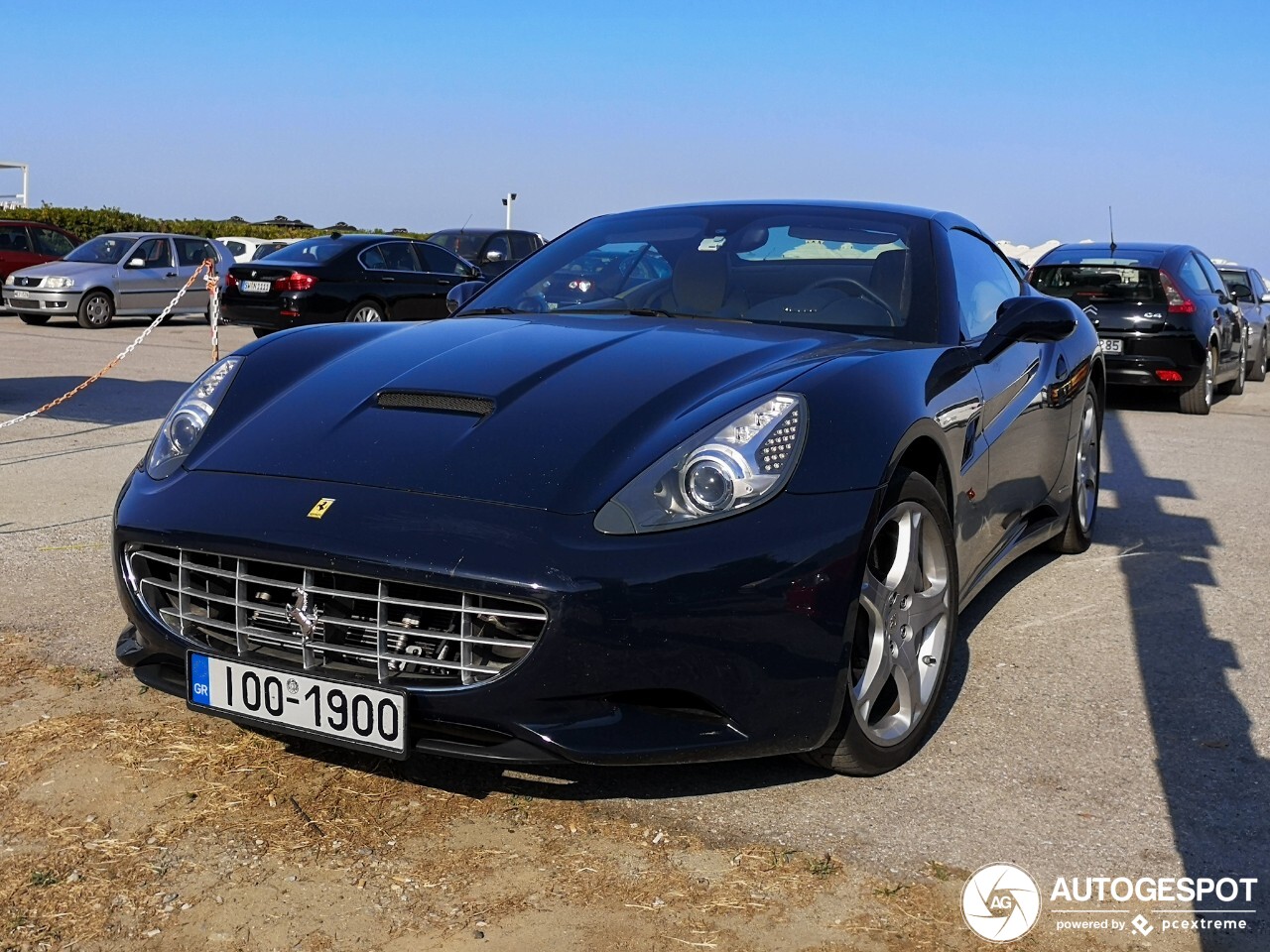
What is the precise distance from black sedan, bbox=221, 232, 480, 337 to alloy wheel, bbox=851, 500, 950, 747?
12.4 meters

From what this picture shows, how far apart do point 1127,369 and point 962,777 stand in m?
9.61

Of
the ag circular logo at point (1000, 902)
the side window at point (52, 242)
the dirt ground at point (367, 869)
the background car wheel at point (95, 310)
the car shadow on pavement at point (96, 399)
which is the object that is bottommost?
the ag circular logo at point (1000, 902)

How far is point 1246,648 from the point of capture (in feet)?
15.0

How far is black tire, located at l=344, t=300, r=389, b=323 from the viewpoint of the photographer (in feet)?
52.2

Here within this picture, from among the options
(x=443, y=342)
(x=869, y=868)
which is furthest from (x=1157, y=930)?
(x=443, y=342)

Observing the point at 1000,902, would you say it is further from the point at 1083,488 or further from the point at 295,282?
the point at 295,282

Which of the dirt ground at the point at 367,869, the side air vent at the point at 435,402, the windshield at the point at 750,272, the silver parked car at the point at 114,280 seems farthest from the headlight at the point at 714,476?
the silver parked car at the point at 114,280

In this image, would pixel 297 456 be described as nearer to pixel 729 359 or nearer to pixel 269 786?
pixel 269 786

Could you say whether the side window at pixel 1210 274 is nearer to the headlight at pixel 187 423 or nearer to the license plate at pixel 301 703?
the headlight at pixel 187 423

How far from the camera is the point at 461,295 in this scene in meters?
4.96

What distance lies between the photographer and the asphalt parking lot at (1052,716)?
3.09 metres

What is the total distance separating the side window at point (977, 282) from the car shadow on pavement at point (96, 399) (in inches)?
237

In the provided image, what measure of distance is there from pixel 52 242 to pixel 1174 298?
57.1 ft

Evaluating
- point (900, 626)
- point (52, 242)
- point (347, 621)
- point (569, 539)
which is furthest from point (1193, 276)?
point (52, 242)
